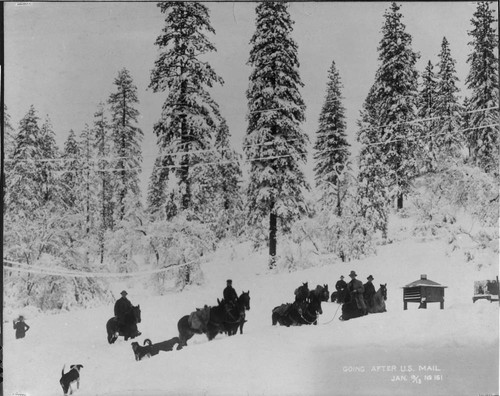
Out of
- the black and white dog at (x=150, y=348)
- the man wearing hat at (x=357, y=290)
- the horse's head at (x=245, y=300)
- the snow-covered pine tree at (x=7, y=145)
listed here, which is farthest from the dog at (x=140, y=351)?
the man wearing hat at (x=357, y=290)

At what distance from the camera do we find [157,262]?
621 centimetres

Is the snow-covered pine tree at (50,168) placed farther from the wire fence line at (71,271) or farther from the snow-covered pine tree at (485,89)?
the snow-covered pine tree at (485,89)

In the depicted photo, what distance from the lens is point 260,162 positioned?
6273 millimetres

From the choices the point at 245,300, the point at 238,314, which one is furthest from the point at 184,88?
the point at 238,314

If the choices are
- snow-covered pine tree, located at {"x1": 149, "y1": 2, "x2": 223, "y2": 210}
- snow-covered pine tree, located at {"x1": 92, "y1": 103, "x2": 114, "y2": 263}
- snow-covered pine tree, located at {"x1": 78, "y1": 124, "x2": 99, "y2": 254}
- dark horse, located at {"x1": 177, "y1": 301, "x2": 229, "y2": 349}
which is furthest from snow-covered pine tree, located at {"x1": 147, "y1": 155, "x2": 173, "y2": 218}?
dark horse, located at {"x1": 177, "y1": 301, "x2": 229, "y2": 349}

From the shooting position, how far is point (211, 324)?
614 centimetres

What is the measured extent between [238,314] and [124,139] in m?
2.19

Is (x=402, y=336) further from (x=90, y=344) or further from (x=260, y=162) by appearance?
(x=90, y=344)

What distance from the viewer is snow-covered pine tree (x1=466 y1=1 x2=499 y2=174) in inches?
247

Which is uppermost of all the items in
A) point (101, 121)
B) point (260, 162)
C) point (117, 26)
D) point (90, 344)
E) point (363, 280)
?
point (117, 26)

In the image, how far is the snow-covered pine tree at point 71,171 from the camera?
20.1ft

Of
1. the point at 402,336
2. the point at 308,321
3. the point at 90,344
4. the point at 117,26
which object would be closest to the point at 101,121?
the point at 117,26

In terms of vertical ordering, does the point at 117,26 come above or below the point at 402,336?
above

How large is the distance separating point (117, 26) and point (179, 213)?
2.05 m
